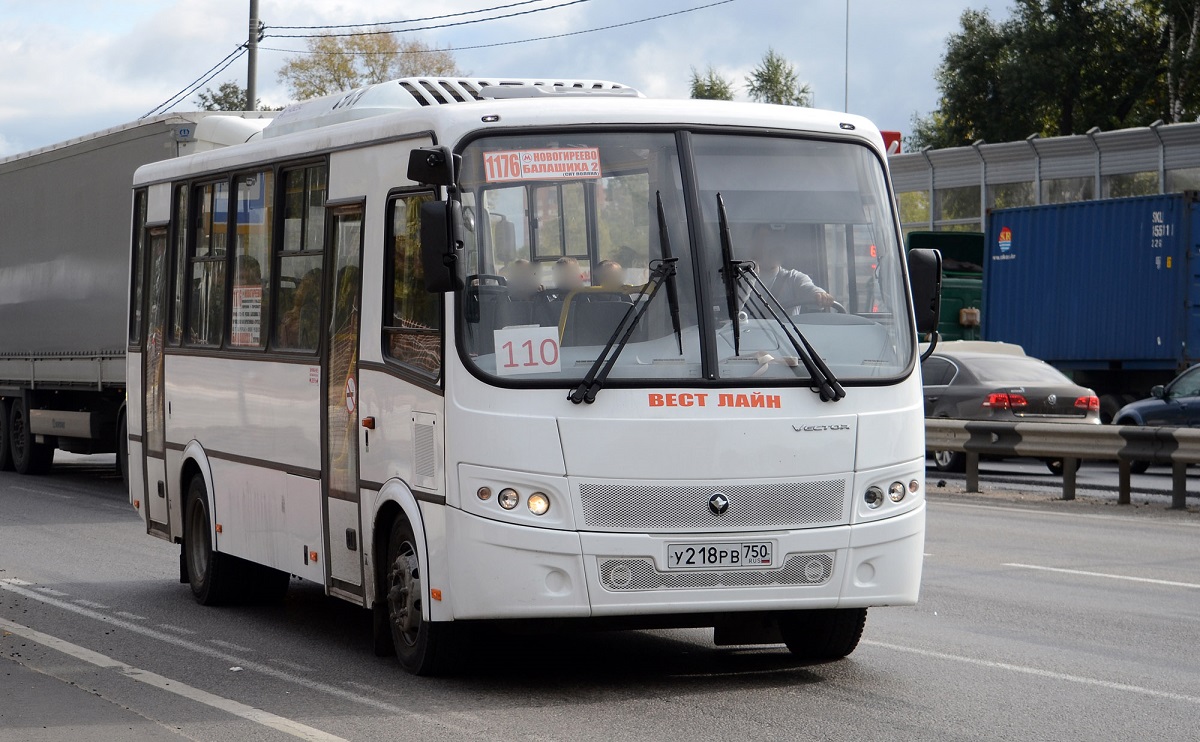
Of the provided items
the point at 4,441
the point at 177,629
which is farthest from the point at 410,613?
the point at 4,441

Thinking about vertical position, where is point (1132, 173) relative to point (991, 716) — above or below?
above

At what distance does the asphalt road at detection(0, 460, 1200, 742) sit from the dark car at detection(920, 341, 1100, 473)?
27.5 feet

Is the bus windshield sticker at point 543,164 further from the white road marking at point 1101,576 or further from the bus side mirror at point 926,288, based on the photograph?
the white road marking at point 1101,576

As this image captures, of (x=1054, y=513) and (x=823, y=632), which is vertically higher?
(x=823, y=632)

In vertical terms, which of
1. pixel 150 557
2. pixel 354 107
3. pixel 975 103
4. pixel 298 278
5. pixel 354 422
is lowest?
pixel 150 557

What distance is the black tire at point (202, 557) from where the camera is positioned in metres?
11.0

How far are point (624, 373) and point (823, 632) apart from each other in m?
1.79

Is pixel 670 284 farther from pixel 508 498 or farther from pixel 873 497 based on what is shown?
pixel 873 497

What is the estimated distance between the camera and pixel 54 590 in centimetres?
1183

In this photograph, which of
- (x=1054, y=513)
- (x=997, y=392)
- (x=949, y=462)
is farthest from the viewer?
(x=949, y=462)

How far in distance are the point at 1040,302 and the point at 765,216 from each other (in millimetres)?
22496

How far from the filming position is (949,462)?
22.9 meters

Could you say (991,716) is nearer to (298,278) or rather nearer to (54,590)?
(298,278)

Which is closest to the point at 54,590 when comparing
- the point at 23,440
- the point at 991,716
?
the point at 991,716
